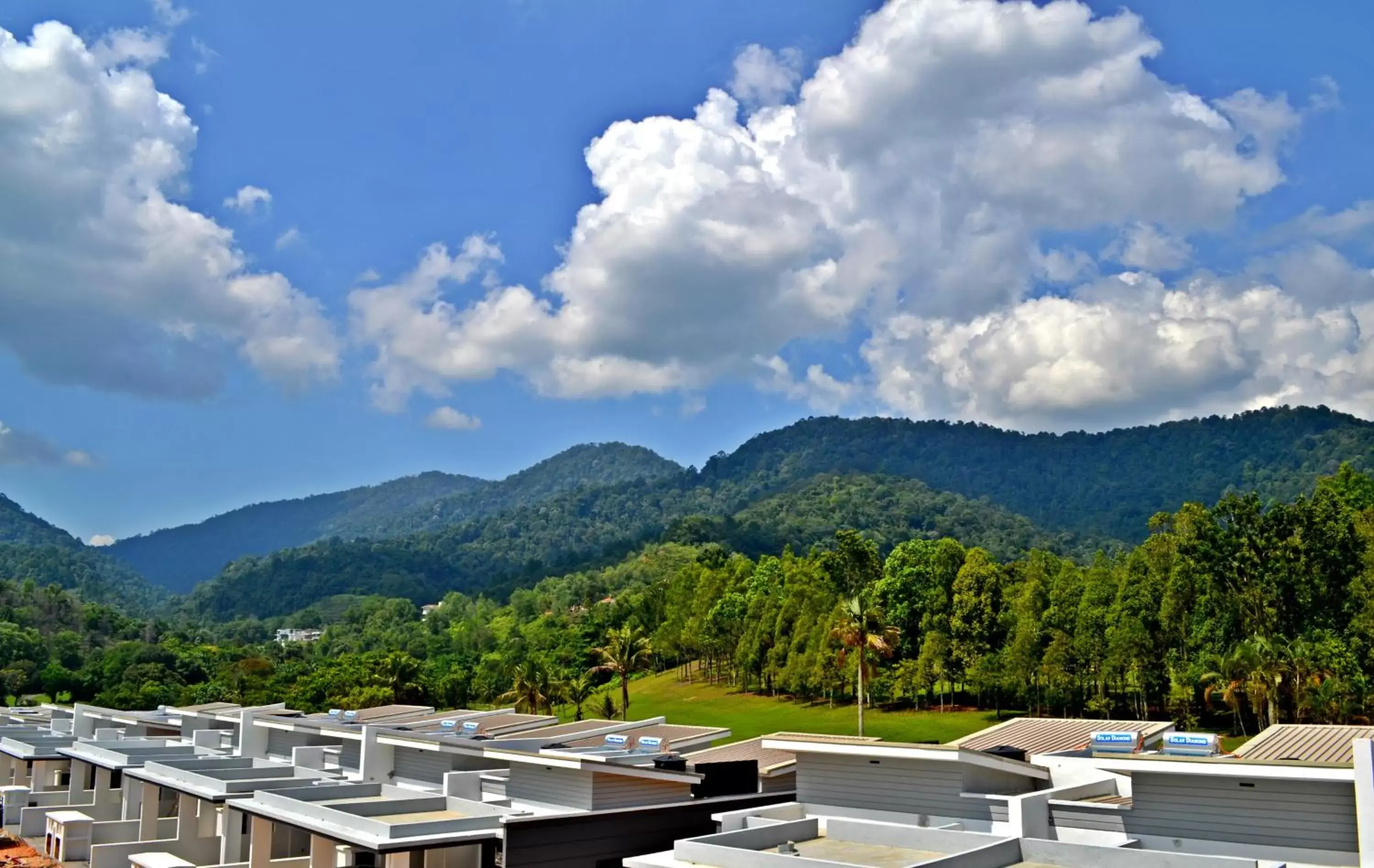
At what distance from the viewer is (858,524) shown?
634 ft

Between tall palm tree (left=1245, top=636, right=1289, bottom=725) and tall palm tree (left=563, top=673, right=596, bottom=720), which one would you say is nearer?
tall palm tree (left=1245, top=636, right=1289, bottom=725)

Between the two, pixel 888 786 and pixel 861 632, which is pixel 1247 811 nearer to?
pixel 888 786

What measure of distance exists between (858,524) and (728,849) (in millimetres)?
179623

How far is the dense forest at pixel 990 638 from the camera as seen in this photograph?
47844mm

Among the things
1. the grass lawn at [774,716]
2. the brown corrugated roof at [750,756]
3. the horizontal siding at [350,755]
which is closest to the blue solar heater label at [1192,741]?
the brown corrugated roof at [750,756]

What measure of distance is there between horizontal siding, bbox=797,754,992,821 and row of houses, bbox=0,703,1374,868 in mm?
41

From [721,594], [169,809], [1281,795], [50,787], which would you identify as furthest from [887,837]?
[721,594]

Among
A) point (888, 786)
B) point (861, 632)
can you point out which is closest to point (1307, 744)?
point (888, 786)

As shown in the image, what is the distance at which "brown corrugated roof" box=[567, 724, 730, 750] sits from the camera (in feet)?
93.2

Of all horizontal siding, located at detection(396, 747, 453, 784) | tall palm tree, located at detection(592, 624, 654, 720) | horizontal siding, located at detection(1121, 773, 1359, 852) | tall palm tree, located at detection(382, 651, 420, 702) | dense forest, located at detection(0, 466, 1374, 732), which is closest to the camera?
horizontal siding, located at detection(1121, 773, 1359, 852)

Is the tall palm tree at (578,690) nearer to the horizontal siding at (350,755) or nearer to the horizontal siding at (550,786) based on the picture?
the horizontal siding at (350,755)

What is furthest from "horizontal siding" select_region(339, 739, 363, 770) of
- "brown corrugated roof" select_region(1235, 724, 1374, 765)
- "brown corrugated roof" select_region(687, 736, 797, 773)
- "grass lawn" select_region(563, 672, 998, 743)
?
"brown corrugated roof" select_region(1235, 724, 1374, 765)

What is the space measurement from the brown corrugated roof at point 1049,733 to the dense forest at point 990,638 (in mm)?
20891

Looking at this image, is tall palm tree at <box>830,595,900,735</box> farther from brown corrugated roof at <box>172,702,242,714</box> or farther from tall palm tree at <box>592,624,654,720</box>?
brown corrugated roof at <box>172,702,242,714</box>
